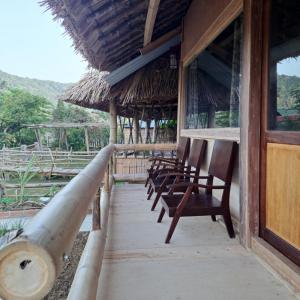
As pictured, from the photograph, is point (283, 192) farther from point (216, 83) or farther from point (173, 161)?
point (173, 161)

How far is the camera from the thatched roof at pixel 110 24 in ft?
11.2

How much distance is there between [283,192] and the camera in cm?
191

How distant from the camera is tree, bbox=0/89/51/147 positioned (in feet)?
68.0

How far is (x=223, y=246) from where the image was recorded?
7.82ft

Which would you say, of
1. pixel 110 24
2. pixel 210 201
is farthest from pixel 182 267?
pixel 110 24

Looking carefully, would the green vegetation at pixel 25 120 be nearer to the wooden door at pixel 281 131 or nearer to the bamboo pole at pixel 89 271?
the bamboo pole at pixel 89 271

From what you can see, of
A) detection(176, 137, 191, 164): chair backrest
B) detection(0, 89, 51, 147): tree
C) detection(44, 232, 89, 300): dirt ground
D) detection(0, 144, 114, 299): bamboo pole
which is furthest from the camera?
detection(0, 89, 51, 147): tree

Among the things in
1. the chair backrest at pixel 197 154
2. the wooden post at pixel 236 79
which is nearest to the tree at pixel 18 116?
the chair backrest at pixel 197 154

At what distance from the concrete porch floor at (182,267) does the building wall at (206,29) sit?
1.45 ft

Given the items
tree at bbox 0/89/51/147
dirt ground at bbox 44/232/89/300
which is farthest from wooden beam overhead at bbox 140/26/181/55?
tree at bbox 0/89/51/147

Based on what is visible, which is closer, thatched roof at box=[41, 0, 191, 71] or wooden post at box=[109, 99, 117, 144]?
thatched roof at box=[41, 0, 191, 71]

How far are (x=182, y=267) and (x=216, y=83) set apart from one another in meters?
2.38

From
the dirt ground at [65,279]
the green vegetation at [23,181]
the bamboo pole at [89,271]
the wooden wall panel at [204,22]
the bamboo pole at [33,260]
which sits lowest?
the dirt ground at [65,279]

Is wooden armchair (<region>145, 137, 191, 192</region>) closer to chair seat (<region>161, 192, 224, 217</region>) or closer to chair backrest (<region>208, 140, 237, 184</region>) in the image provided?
chair backrest (<region>208, 140, 237, 184</region>)
